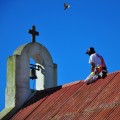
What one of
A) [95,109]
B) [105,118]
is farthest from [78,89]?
[105,118]

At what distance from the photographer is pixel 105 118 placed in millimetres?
12758

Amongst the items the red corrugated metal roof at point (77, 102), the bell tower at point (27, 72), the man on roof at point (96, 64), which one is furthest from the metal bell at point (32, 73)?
the man on roof at point (96, 64)

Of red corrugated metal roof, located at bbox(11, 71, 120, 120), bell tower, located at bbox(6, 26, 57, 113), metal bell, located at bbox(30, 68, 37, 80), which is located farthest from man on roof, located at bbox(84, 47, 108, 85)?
metal bell, located at bbox(30, 68, 37, 80)

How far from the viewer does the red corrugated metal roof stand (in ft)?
44.3

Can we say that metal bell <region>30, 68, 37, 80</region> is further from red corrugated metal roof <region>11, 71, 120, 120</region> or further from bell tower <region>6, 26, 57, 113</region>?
red corrugated metal roof <region>11, 71, 120, 120</region>

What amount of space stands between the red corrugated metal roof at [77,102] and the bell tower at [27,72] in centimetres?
48

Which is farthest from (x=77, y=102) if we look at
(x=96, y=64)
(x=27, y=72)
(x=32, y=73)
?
(x=32, y=73)

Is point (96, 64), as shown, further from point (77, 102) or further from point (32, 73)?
point (32, 73)

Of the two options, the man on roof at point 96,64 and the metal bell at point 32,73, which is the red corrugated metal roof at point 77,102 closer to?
the man on roof at point 96,64

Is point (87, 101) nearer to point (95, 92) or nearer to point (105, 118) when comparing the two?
point (95, 92)

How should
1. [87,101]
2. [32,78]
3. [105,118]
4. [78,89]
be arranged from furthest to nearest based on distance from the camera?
[32,78] < [78,89] < [87,101] < [105,118]

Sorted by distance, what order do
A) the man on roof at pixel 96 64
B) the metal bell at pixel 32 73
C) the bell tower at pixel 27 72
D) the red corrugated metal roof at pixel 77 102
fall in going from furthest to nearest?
the metal bell at pixel 32 73
the bell tower at pixel 27 72
the man on roof at pixel 96 64
the red corrugated metal roof at pixel 77 102

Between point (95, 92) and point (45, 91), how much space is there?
10.3 ft

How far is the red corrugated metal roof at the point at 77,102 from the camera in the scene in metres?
13.5
